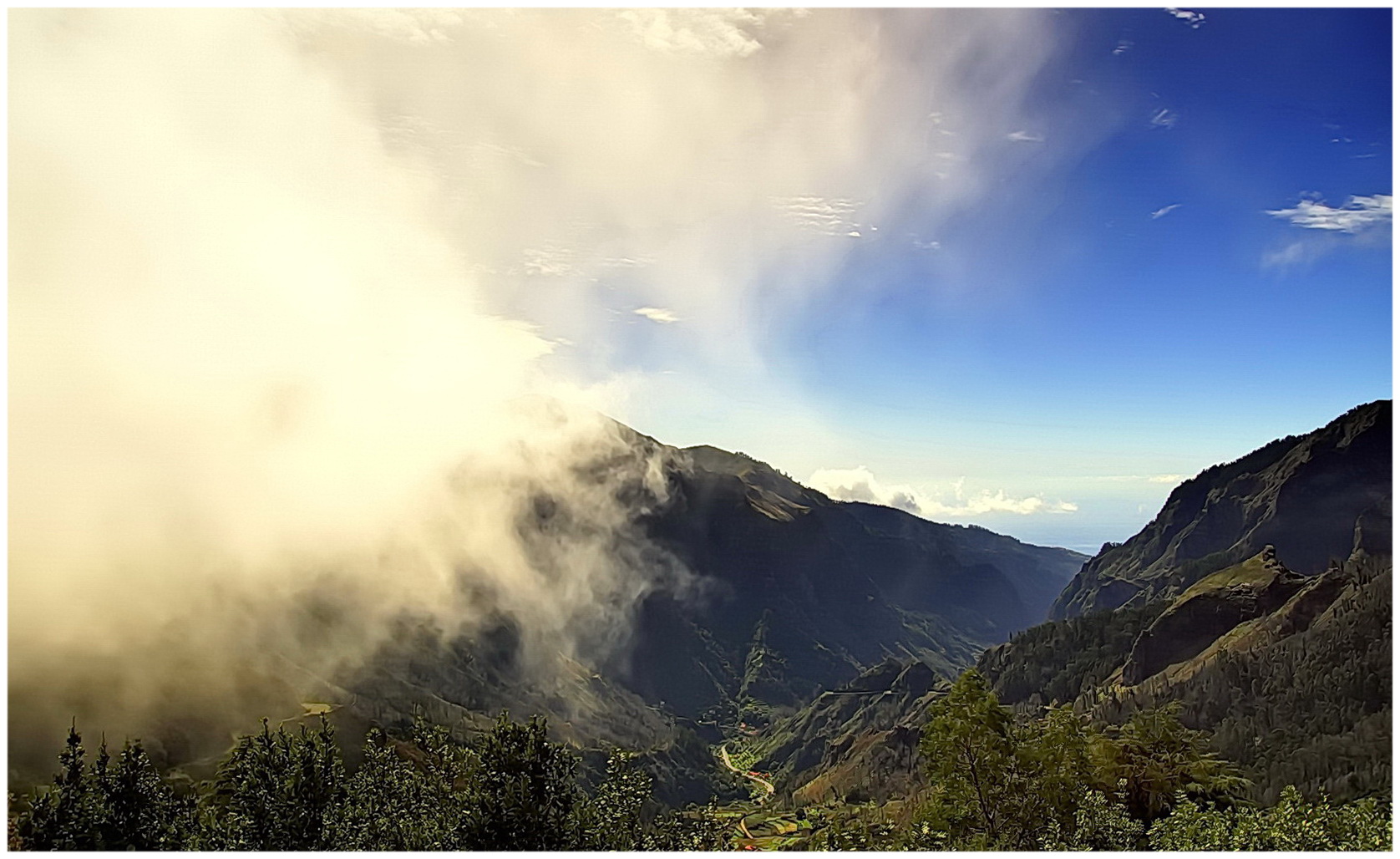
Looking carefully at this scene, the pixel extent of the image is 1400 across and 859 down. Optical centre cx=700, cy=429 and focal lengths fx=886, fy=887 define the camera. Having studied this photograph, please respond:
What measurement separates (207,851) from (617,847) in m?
13.2

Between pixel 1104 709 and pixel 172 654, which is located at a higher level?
pixel 172 654

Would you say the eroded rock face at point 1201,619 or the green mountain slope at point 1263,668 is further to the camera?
the eroded rock face at point 1201,619

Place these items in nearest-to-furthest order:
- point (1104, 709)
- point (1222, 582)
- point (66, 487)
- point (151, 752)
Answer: point (151, 752) → point (1104, 709) → point (66, 487) → point (1222, 582)

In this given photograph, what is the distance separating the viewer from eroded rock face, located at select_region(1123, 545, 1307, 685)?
531 ft

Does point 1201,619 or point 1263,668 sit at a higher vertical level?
point 1201,619

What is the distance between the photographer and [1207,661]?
14162 cm

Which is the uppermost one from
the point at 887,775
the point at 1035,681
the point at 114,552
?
the point at 114,552

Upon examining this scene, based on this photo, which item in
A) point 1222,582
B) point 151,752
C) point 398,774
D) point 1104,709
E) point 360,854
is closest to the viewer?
point 360,854

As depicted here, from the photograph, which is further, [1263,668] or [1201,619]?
[1201,619]

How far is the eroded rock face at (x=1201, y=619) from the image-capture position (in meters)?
162

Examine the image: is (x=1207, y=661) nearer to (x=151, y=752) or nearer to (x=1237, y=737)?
(x=1237, y=737)

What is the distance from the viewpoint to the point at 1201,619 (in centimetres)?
16638

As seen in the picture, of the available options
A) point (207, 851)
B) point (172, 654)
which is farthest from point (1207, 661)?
point (172, 654)

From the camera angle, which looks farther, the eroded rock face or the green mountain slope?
the eroded rock face
